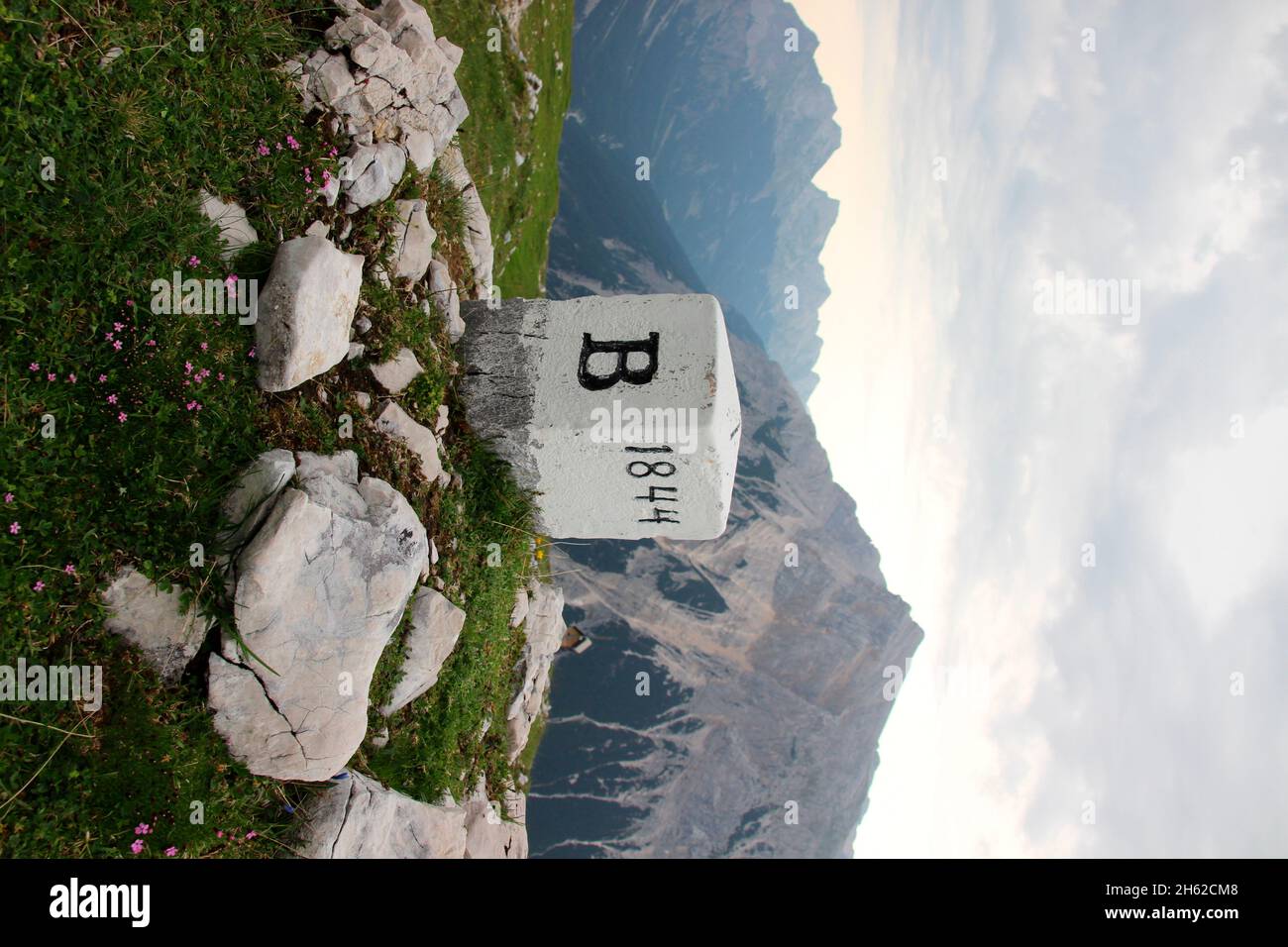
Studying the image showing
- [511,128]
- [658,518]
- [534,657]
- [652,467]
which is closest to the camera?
[652,467]

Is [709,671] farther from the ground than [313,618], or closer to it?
closer to it

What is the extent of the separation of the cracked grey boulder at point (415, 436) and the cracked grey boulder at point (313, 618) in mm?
940

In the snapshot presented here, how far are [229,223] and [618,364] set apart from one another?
4.56 meters

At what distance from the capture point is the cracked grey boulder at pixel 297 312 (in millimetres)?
7211

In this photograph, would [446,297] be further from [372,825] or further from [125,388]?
[372,825]

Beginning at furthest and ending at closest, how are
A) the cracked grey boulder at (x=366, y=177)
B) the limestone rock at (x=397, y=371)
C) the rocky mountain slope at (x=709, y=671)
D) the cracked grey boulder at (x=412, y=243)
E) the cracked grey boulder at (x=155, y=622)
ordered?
the rocky mountain slope at (x=709, y=671) → the cracked grey boulder at (x=412, y=243) → the limestone rock at (x=397, y=371) → the cracked grey boulder at (x=366, y=177) → the cracked grey boulder at (x=155, y=622)

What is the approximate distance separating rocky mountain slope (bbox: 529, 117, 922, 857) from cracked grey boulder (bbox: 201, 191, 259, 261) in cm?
9331

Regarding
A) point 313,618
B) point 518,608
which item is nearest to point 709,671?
point 518,608

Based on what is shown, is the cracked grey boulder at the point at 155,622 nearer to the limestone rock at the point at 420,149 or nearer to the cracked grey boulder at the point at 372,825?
the cracked grey boulder at the point at 372,825

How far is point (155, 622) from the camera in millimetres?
6262

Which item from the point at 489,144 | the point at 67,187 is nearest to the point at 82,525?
the point at 67,187

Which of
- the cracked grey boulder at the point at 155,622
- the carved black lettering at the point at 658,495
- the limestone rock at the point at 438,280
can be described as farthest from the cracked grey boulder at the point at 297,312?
the carved black lettering at the point at 658,495
